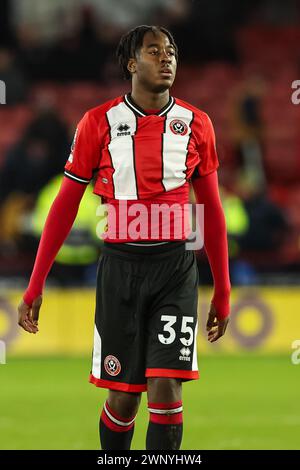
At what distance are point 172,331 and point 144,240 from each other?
1.44 ft

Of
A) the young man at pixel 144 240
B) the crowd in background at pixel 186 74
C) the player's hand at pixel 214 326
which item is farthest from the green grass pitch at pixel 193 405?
the crowd in background at pixel 186 74

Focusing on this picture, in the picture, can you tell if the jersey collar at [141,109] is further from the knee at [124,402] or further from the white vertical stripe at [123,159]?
the knee at [124,402]

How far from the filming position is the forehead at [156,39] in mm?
5516

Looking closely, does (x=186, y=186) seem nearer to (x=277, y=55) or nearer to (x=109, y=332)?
(x=109, y=332)

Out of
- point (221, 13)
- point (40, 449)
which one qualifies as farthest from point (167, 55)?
point (221, 13)

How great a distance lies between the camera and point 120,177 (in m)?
5.54

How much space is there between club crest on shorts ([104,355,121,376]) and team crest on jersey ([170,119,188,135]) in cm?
108

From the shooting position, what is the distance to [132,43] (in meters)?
5.61

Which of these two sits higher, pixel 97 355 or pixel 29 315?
pixel 29 315

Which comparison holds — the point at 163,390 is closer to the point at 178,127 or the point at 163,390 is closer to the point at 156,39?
the point at 178,127

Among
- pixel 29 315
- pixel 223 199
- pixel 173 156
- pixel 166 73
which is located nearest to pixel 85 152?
pixel 173 156

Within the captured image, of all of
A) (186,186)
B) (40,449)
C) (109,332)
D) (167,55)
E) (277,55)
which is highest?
(277,55)

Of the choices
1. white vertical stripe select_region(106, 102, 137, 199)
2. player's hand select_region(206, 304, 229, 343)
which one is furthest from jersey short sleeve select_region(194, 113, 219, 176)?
player's hand select_region(206, 304, 229, 343)
